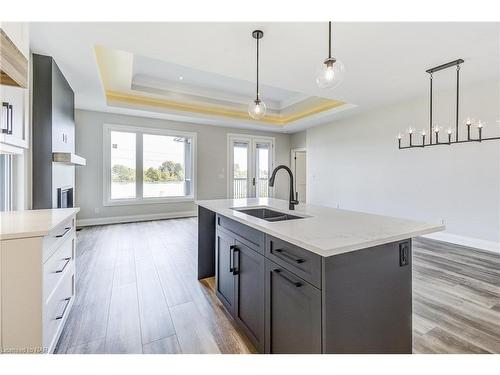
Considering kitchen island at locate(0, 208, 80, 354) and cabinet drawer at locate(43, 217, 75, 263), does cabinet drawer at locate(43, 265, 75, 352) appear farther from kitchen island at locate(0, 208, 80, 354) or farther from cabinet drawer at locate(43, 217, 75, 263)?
cabinet drawer at locate(43, 217, 75, 263)

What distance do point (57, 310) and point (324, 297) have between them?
5.68 feet

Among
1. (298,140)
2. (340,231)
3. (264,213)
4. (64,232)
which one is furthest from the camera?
(298,140)

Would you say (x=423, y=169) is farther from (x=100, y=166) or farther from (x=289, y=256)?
(x=100, y=166)

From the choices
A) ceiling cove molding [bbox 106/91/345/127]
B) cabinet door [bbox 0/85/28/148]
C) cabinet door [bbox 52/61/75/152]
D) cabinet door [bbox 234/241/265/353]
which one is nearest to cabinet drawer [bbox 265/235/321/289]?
cabinet door [bbox 234/241/265/353]

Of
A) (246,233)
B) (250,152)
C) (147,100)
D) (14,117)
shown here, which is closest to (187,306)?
(246,233)

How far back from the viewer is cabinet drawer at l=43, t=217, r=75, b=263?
1362 millimetres

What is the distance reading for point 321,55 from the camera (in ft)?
9.41

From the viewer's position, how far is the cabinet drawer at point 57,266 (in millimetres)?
1362

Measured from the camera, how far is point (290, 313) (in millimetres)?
1217

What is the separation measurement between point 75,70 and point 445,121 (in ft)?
18.9

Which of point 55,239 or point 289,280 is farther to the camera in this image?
point 55,239

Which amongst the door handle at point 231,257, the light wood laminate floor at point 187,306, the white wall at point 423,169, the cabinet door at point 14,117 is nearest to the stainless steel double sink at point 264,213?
the door handle at point 231,257
